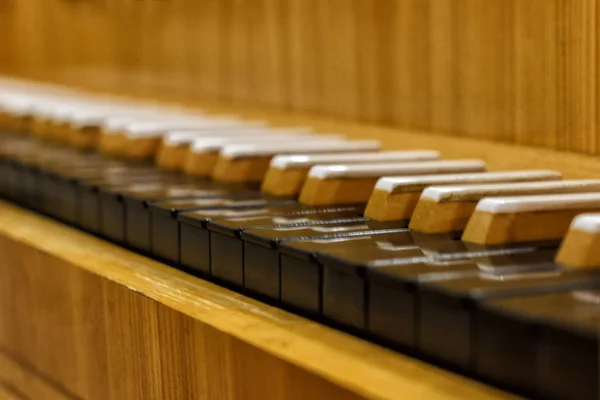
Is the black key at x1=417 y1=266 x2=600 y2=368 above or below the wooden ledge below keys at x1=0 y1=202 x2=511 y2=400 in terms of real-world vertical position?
above

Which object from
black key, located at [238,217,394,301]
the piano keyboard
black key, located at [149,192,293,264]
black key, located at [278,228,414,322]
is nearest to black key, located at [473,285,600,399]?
the piano keyboard

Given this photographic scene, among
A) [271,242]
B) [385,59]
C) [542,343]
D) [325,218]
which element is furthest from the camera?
[385,59]

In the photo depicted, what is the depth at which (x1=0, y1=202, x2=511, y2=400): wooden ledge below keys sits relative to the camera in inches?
27.8

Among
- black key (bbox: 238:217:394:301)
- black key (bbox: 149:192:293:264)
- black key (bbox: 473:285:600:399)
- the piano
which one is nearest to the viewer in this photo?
black key (bbox: 473:285:600:399)

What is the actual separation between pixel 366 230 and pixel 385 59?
56 centimetres

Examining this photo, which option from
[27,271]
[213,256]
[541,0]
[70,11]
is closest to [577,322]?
[213,256]

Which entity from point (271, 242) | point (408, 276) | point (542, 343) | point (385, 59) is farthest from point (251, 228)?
point (385, 59)

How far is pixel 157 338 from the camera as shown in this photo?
0.95 m

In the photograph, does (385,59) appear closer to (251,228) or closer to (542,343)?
(251,228)

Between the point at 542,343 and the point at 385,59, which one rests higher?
the point at 385,59

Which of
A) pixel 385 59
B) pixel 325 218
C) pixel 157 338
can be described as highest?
pixel 385 59

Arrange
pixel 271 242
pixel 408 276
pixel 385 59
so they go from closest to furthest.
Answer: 1. pixel 408 276
2. pixel 271 242
3. pixel 385 59

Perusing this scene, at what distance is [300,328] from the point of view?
2.67 ft

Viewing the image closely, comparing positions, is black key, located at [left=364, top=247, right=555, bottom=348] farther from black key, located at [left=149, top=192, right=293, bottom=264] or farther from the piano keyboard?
black key, located at [left=149, top=192, right=293, bottom=264]
